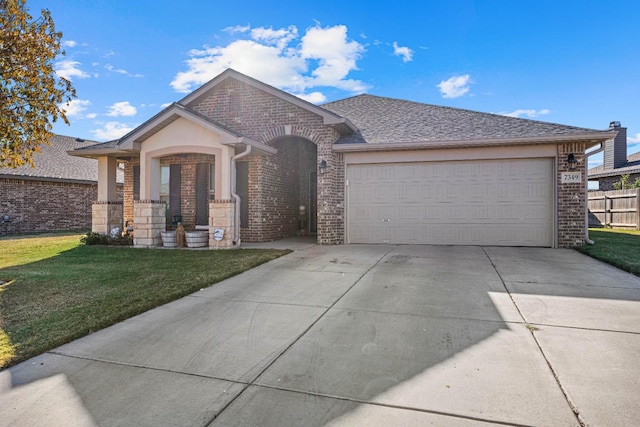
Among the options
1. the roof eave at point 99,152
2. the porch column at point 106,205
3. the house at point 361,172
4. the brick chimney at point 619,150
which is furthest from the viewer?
the brick chimney at point 619,150

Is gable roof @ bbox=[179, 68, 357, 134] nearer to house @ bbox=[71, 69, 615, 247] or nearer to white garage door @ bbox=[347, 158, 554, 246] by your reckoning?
house @ bbox=[71, 69, 615, 247]

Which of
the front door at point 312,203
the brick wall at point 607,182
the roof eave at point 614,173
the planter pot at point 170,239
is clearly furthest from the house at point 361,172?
the brick wall at point 607,182

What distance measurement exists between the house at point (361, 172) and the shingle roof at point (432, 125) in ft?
0.19

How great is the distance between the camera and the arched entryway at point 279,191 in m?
11.0

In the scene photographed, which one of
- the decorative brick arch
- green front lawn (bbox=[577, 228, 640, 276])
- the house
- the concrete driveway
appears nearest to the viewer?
the concrete driveway

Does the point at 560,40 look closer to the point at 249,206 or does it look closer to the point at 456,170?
the point at 456,170

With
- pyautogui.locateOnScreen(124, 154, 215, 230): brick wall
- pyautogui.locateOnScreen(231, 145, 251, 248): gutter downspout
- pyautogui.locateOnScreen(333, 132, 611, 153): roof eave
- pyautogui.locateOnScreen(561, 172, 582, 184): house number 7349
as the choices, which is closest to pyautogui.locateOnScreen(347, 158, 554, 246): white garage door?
pyautogui.locateOnScreen(561, 172, 582, 184): house number 7349

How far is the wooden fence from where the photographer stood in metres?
14.7

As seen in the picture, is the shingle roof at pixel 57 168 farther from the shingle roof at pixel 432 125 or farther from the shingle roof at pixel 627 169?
the shingle roof at pixel 627 169

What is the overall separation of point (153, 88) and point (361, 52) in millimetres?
8092

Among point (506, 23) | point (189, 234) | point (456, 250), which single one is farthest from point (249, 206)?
point (506, 23)

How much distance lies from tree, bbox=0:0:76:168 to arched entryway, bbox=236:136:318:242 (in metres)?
5.33

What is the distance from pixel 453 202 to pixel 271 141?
5712 mm

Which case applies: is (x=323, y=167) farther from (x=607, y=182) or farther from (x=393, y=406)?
(x=607, y=182)
